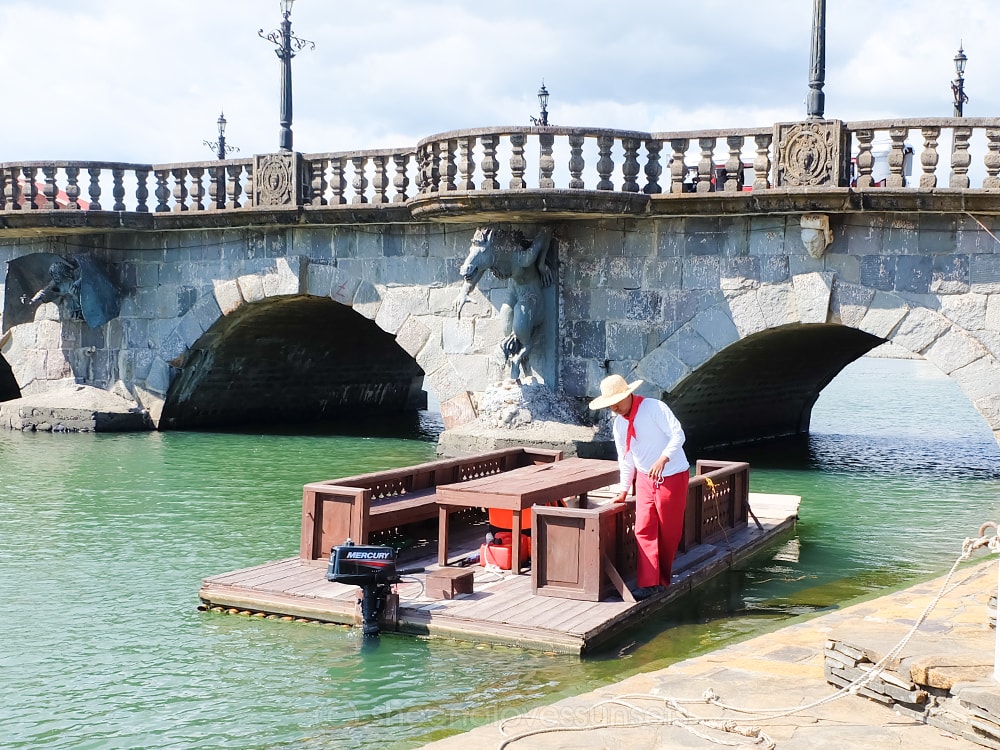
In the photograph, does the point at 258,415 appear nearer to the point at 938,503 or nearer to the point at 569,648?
the point at 938,503

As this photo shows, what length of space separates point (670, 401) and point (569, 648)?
7339 mm

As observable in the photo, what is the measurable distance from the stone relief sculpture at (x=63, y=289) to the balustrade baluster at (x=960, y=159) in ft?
36.7

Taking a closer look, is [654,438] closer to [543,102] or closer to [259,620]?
[259,620]

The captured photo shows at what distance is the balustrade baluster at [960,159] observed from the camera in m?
11.3

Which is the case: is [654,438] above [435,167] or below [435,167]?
below

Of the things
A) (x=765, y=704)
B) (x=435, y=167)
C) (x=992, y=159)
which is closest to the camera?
(x=765, y=704)

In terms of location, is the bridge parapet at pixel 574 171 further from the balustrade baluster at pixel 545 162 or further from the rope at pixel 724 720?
the rope at pixel 724 720

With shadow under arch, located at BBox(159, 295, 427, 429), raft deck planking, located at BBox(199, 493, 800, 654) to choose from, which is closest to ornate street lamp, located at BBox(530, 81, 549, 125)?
shadow under arch, located at BBox(159, 295, 427, 429)

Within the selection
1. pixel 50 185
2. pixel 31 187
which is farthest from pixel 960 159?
pixel 31 187

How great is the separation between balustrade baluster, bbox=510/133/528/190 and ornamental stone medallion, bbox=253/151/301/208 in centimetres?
348

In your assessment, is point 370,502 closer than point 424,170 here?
Yes

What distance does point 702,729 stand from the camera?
15.3ft

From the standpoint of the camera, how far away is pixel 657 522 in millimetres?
7230

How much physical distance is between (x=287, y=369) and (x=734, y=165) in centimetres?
908
